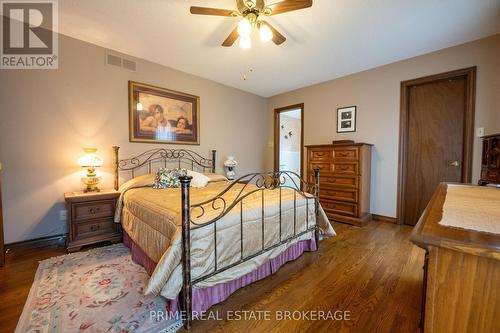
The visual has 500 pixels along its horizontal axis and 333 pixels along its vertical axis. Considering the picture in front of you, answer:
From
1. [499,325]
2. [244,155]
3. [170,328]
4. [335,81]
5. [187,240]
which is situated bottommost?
[170,328]

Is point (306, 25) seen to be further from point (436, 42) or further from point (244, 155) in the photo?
point (244, 155)

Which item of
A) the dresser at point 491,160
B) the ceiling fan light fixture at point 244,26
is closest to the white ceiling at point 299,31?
the ceiling fan light fixture at point 244,26

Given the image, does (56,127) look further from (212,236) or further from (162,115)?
(212,236)

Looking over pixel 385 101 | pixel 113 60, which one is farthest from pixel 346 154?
pixel 113 60

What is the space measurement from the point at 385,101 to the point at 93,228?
463cm

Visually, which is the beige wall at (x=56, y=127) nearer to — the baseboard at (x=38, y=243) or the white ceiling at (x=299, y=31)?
the baseboard at (x=38, y=243)

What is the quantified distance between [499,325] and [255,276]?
1.57 meters

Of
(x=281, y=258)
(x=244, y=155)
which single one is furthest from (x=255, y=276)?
(x=244, y=155)

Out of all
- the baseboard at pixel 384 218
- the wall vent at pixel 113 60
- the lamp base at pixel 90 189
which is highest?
the wall vent at pixel 113 60

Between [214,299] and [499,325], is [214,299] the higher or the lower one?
the lower one

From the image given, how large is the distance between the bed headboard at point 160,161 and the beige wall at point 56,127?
0.37 feet

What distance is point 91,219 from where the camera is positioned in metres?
2.54

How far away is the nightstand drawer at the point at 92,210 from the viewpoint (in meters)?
2.45

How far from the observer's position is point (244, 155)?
→ 481 cm
